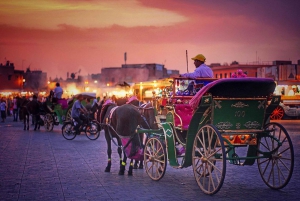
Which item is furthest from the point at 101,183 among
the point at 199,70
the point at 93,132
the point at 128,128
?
the point at 93,132

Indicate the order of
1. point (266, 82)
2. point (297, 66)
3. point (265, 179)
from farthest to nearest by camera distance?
point (297, 66) → point (265, 179) → point (266, 82)

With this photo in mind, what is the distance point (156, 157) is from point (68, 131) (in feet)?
38.9

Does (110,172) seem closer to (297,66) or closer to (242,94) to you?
(242,94)

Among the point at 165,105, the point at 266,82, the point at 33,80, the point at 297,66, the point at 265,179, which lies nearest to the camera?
the point at 266,82

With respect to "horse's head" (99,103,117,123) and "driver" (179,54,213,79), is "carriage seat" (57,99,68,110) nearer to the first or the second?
"horse's head" (99,103,117,123)

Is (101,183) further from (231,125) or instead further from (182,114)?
(231,125)

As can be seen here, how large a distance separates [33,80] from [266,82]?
119973 mm

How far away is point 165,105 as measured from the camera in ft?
36.1

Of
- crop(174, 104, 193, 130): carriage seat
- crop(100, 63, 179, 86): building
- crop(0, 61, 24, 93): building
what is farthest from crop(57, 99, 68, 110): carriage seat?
crop(0, 61, 24, 93): building

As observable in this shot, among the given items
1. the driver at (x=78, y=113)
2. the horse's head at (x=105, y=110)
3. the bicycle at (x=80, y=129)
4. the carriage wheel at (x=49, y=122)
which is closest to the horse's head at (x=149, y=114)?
the horse's head at (x=105, y=110)

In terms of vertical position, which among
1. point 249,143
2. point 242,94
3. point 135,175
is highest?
point 242,94

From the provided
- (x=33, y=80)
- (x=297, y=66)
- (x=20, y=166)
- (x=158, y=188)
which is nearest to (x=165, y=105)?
(x=158, y=188)

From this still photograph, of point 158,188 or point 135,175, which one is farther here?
point 135,175

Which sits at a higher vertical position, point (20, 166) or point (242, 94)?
point (242, 94)
